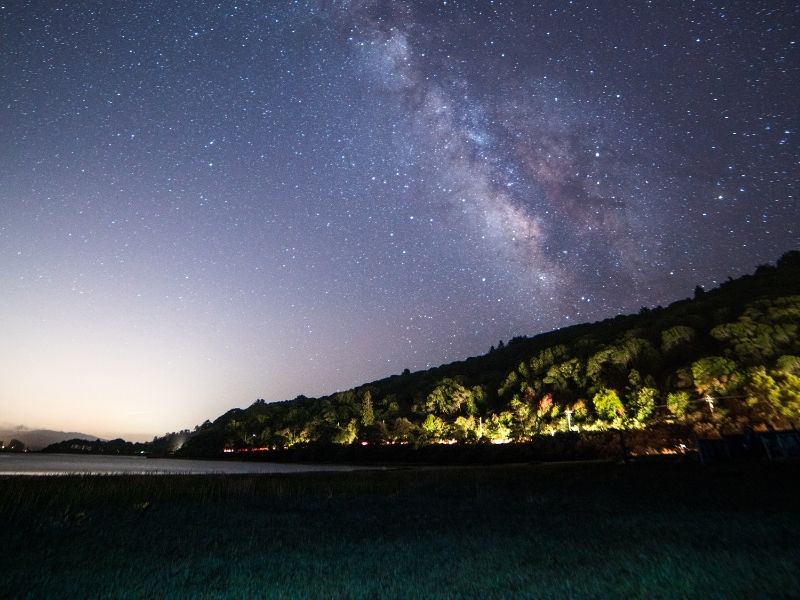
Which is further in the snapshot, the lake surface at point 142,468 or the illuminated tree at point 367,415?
the illuminated tree at point 367,415

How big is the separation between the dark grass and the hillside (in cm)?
5546

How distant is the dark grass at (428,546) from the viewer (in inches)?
272

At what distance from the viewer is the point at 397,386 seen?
591 ft

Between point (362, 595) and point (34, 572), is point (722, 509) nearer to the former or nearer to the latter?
point (362, 595)

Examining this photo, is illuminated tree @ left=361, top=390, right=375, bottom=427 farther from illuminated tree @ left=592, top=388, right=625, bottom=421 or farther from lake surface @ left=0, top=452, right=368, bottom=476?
illuminated tree @ left=592, top=388, right=625, bottom=421

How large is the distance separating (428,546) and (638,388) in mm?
81333

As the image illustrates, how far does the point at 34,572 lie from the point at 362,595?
6.41m

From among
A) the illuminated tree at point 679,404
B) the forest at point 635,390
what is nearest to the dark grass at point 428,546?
the forest at point 635,390

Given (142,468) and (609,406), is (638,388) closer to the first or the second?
(609,406)

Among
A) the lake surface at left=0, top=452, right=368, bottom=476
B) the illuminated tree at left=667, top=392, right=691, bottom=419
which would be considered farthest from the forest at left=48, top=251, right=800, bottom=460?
the lake surface at left=0, top=452, right=368, bottom=476

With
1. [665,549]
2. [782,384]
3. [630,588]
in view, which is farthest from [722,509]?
[782,384]

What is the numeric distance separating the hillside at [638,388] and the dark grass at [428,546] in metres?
55.5

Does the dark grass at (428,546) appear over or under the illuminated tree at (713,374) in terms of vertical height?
under

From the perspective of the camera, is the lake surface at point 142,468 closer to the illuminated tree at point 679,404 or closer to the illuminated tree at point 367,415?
the illuminated tree at point 367,415
